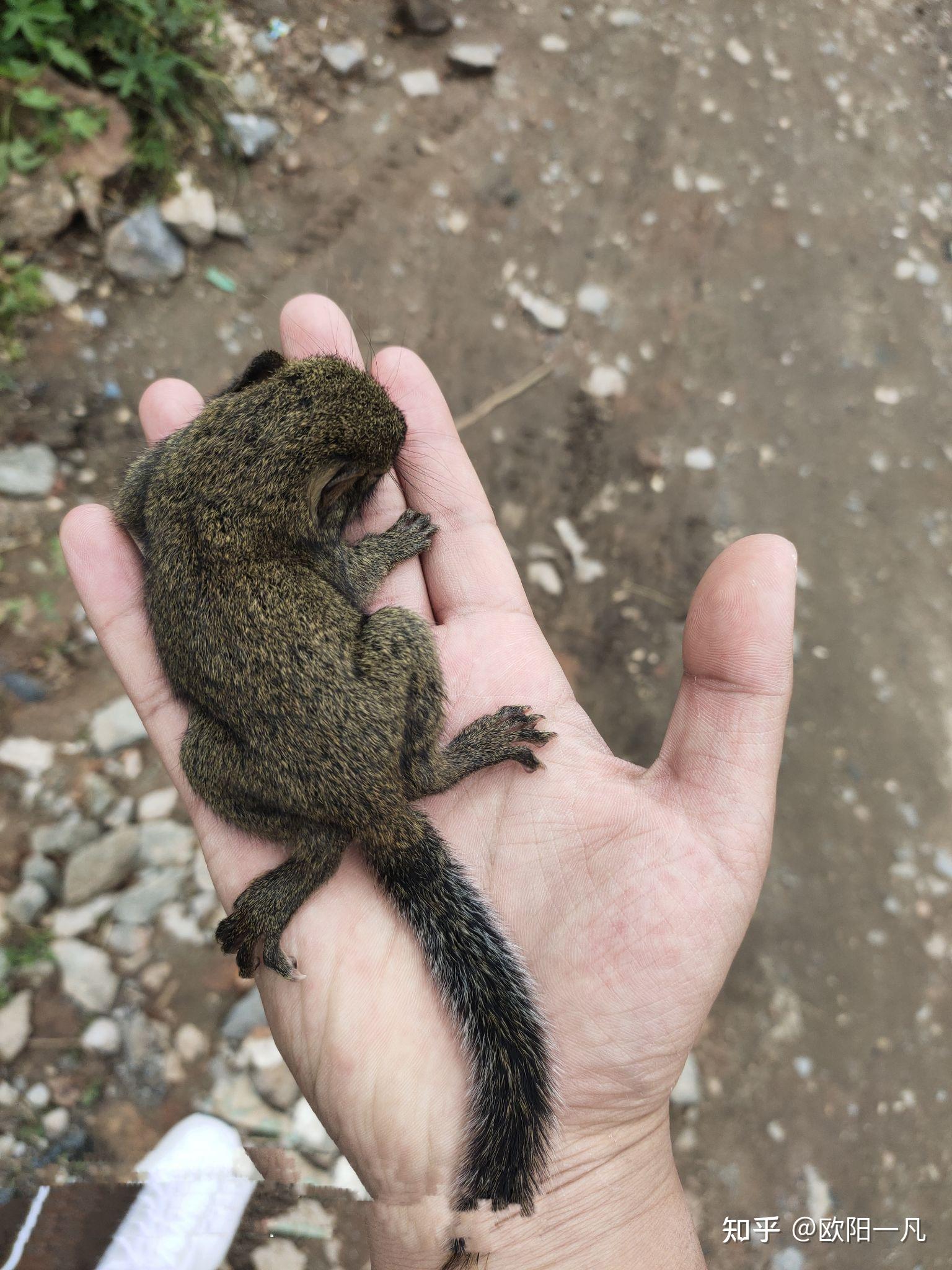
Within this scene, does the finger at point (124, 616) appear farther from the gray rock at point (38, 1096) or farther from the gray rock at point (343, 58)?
the gray rock at point (343, 58)

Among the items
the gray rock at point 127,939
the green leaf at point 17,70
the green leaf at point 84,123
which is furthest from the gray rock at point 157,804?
the green leaf at point 17,70

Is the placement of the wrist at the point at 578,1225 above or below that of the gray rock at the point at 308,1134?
above

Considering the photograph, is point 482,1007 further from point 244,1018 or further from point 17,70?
point 17,70

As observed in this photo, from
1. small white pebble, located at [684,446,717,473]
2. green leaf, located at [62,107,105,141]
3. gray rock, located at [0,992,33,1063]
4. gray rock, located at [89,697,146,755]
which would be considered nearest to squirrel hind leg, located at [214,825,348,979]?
gray rock, located at [0,992,33,1063]

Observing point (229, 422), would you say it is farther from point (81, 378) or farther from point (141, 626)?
point (81, 378)

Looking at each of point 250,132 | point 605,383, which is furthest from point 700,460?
point 250,132

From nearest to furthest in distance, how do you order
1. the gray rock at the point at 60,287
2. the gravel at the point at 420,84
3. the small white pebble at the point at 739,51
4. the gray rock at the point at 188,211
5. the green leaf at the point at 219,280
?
the gray rock at the point at 60,287 < the gray rock at the point at 188,211 < the green leaf at the point at 219,280 < the gravel at the point at 420,84 < the small white pebble at the point at 739,51

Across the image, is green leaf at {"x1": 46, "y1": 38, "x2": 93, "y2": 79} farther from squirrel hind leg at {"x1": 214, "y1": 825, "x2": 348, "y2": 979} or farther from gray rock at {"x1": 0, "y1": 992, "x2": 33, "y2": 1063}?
gray rock at {"x1": 0, "y1": 992, "x2": 33, "y2": 1063}
